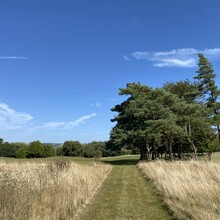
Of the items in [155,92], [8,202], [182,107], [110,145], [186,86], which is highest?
[186,86]

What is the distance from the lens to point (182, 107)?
125ft

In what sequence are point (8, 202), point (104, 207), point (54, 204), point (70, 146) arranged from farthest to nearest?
point (70, 146)
point (104, 207)
point (54, 204)
point (8, 202)

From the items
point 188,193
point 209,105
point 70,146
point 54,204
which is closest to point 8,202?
point 54,204

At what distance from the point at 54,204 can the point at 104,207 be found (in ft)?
6.32

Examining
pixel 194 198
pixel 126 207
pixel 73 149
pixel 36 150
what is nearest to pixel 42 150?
pixel 36 150

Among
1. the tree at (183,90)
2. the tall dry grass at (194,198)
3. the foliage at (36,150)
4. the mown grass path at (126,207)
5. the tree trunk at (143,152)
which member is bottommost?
the mown grass path at (126,207)

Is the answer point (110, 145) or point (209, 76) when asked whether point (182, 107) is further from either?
point (209, 76)

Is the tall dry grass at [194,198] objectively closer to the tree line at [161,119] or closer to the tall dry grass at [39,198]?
the tall dry grass at [39,198]

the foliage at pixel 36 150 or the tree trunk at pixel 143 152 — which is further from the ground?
the foliage at pixel 36 150

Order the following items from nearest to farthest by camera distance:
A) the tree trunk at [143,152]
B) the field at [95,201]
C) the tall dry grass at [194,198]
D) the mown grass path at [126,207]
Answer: the field at [95,201]
the tall dry grass at [194,198]
the mown grass path at [126,207]
the tree trunk at [143,152]

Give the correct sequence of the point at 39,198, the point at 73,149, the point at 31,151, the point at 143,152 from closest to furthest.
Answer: the point at 39,198 → the point at 143,152 → the point at 31,151 → the point at 73,149

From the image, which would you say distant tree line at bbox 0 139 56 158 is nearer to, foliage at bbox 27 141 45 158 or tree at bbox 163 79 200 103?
foliage at bbox 27 141 45 158

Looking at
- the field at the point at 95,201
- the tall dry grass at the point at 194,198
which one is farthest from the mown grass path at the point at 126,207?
the tall dry grass at the point at 194,198

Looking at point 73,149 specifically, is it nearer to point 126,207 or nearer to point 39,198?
point 126,207
